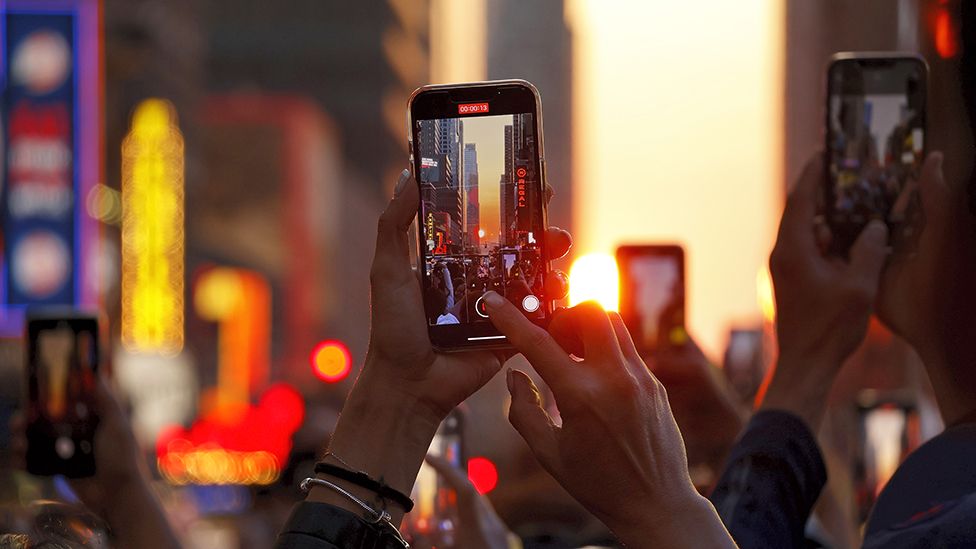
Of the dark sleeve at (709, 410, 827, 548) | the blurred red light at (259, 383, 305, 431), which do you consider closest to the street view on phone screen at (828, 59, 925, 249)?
the dark sleeve at (709, 410, 827, 548)

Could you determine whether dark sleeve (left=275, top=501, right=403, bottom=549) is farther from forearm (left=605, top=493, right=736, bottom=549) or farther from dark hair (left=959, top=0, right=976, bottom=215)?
dark hair (left=959, top=0, right=976, bottom=215)

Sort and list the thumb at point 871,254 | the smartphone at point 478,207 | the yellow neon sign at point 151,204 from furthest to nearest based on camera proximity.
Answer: the yellow neon sign at point 151,204
the thumb at point 871,254
the smartphone at point 478,207

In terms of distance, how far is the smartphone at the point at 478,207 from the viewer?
204 centimetres

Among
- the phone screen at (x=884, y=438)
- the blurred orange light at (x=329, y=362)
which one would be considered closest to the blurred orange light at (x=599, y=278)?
the phone screen at (x=884, y=438)

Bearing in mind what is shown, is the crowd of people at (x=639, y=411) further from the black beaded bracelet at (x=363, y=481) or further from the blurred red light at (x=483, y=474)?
the blurred red light at (x=483, y=474)

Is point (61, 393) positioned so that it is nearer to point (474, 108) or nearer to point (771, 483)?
point (474, 108)

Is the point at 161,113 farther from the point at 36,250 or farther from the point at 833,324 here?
the point at 833,324

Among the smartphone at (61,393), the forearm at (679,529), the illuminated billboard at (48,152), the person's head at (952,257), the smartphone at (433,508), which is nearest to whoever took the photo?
the forearm at (679,529)

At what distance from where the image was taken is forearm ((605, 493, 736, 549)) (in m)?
1.77

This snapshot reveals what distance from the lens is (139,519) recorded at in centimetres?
282

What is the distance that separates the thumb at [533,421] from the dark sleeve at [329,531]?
0.83 feet

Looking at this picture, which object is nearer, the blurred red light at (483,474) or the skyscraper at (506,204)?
the skyscraper at (506,204)

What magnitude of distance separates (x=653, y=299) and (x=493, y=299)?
1.36m

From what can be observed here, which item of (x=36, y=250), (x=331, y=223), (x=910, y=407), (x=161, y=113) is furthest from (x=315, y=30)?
(x=910, y=407)
